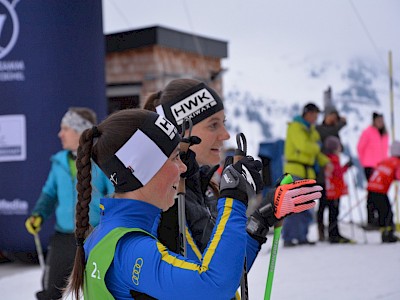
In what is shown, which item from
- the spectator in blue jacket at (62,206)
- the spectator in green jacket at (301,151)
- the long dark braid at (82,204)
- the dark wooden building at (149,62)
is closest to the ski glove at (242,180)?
the long dark braid at (82,204)

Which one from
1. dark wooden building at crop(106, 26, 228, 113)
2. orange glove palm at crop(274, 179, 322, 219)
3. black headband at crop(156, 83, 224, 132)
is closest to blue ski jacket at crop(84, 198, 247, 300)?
orange glove palm at crop(274, 179, 322, 219)

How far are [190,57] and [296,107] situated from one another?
2.38 m

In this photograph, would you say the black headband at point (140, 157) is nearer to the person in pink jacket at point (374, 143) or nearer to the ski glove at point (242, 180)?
the ski glove at point (242, 180)

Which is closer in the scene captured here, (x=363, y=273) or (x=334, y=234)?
(x=363, y=273)

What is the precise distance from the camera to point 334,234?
7.52 metres

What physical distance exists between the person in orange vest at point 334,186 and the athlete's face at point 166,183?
19.3 ft

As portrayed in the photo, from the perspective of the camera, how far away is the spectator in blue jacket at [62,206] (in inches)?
149

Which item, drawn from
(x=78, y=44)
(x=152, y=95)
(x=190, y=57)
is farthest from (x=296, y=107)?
(x=152, y=95)

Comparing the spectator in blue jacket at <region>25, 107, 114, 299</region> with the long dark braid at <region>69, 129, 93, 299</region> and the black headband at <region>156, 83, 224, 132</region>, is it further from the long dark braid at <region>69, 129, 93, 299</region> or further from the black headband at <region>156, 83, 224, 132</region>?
the long dark braid at <region>69, 129, 93, 299</region>

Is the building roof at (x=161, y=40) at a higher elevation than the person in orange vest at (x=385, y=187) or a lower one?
higher

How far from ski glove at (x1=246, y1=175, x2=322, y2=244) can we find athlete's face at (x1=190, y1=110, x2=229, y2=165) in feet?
1.46

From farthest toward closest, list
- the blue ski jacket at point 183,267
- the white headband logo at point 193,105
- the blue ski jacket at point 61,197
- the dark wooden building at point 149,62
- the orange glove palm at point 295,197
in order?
the dark wooden building at point 149,62, the blue ski jacket at point 61,197, the white headband logo at point 193,105, the orange glove palm at point 295,197, the blue ski jacket at point 183,267

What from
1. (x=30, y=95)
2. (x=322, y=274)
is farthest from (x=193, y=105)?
(x=30, y=95)

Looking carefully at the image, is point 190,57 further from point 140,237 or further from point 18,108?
point 140,237
